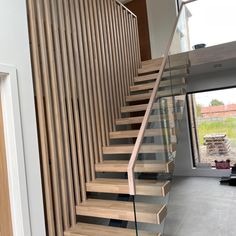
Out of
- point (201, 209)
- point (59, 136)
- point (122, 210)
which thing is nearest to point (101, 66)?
point (59, 136)

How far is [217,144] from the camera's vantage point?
25.8ft

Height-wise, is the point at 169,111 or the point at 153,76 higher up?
the point at 153,76

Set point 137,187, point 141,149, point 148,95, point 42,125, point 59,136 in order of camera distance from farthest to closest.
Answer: point 148,95
point 59,136
point 42,125
point 141,149
point 137,187

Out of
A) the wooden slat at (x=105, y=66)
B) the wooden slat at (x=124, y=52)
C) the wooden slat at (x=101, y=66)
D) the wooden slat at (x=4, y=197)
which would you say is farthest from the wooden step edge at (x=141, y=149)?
the wooden slat at (x=124, y=52)

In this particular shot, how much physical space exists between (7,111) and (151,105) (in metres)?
1.58

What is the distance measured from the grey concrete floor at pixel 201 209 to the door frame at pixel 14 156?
2.46m

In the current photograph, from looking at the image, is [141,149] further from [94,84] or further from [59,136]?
[94,84]

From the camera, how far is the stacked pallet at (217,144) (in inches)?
305

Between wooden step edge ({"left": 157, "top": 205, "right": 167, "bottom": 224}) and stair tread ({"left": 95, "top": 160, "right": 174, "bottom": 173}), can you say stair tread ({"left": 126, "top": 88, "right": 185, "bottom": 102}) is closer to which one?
stair tread ({"left": 95, "top": 160, "right": 174, "bottom": 173})

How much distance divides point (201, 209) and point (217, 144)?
10.5 feet

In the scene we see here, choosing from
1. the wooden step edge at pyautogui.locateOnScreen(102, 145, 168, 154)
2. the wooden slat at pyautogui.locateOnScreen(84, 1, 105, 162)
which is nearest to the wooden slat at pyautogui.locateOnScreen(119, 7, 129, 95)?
the wooden slat at pyautogui.locateOnScreen(84, 1, 105, 162)

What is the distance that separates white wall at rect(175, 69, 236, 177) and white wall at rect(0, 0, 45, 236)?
5542 millimetres

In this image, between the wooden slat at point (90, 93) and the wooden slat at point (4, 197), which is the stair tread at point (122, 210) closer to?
the wooden slat at point (90, 93)

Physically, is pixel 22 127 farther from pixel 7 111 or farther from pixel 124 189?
pixel 124 189
